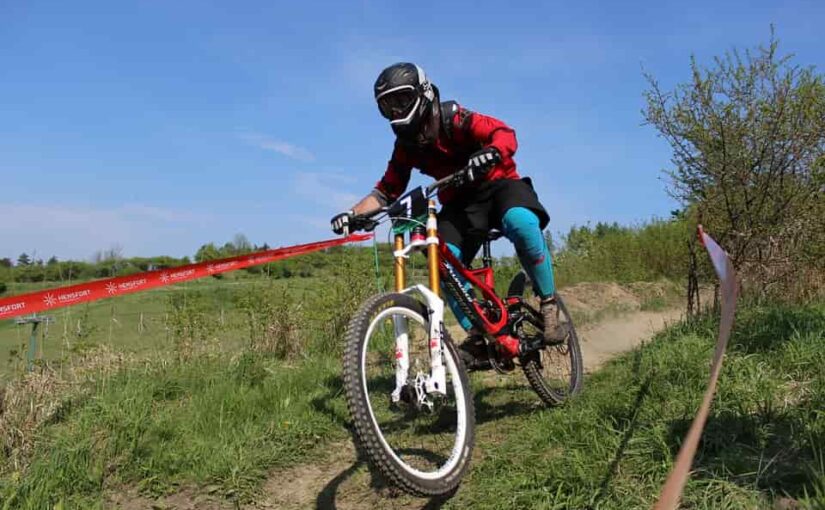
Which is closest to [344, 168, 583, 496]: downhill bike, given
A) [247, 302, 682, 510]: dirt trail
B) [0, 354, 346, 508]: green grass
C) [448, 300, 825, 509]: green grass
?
[247, 302, 682, 510]: dirt trail

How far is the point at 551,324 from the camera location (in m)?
4.65

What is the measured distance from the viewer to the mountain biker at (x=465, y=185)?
155 inches

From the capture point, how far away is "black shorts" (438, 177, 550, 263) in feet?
14.5

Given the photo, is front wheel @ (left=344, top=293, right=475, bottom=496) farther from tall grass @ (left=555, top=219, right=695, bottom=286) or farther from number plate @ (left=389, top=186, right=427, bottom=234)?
tall grass @ (left=555, top=219, right=695, bottom=286)

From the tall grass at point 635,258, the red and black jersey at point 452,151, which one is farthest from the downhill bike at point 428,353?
the tall grass at point 635,258

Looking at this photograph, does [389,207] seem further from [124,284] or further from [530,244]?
[124,284]

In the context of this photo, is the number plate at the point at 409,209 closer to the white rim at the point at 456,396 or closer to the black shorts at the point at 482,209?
the white rim at the point at 456,396

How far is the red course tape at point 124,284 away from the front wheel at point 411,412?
126cm

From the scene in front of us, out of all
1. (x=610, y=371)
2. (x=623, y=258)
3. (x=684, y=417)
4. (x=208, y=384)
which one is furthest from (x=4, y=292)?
(x=623, y=258)

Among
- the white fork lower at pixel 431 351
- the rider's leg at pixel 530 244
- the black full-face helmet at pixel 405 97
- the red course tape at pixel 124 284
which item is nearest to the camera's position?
the white fork lower at pixel 431 351

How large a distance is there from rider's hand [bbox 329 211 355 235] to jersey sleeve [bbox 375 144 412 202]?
0.68 metres

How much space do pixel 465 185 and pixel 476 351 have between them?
1.16 metres

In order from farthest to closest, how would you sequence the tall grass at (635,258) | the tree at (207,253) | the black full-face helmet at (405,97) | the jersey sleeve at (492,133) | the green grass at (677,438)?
the tall grass at (635,258) < the tree at (207,253) < the jersey sleeve at (492,133) < the black full-face helmet at (405,97) < the green grass at (677,438)

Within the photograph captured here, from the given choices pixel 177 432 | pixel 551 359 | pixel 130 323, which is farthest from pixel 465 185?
pixel 130 323
